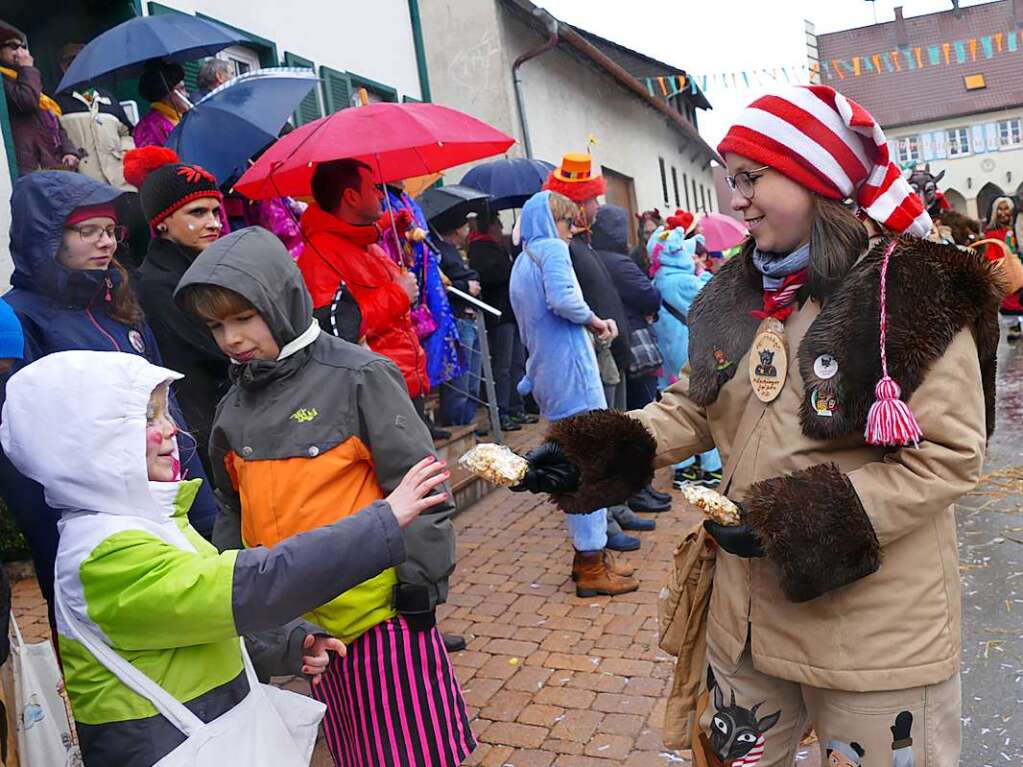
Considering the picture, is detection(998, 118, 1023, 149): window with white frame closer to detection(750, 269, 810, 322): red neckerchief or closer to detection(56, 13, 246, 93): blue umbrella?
detection(56, 13, 246, 93): blue umbrella

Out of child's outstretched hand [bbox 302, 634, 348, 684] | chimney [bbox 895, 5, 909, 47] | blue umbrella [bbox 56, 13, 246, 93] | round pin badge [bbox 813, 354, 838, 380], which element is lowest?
child's outstretched hand [bbox 302, 634, 348, 684]

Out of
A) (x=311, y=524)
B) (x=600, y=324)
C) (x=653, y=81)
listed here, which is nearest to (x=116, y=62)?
(x=600, y=324)

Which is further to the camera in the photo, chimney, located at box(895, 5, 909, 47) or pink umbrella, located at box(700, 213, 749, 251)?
chimney, located at box(895, 5, 909, 47)

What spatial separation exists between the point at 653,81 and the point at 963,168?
3351cm

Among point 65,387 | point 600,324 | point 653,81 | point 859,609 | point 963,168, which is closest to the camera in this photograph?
point 65,387

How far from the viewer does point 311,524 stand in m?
2.44

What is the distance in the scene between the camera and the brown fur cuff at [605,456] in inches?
95.0

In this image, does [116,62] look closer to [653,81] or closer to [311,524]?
[311,524]

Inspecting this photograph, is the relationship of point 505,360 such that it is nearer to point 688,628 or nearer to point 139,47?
point 139,47

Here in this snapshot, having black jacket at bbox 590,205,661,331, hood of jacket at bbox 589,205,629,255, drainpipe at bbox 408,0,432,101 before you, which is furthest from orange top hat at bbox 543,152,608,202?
drainpipe at bbox 408,0,432,101

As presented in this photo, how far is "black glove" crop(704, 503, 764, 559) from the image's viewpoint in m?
1.95

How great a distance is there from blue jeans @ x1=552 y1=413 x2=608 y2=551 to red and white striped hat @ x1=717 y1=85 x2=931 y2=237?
300cm

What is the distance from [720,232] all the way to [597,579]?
652cm

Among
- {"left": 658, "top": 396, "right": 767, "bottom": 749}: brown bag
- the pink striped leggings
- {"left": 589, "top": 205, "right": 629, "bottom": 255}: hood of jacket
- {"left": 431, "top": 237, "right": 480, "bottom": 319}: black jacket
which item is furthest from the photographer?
{"left": 431, "top": 237, "right": 480, "bottom": 319}: black jacket
